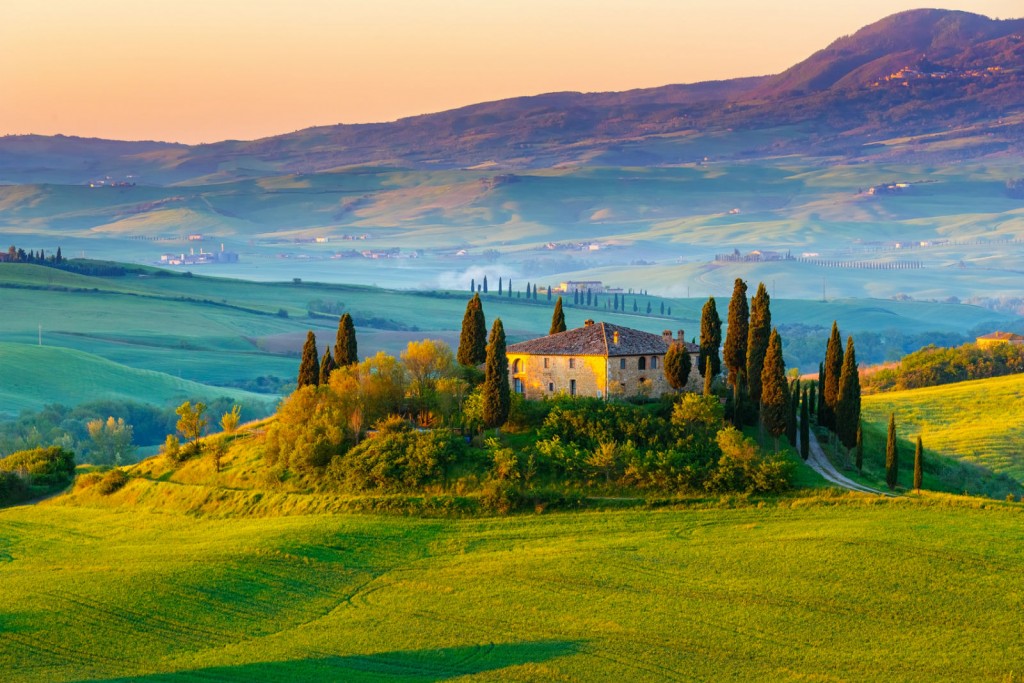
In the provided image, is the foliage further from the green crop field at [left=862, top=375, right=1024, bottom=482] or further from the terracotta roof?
the terracotta roof

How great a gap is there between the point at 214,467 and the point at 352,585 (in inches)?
970

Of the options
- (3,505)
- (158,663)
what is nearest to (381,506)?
(158,663)

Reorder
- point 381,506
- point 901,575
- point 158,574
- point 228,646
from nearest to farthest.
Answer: point 228,646, point 901,575, point 158,574, point 381,506

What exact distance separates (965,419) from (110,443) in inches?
2901

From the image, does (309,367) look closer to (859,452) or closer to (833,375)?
(833,375)

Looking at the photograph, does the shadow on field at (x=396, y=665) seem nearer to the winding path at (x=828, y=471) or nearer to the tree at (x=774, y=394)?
the winding path at (x=828, y=471)

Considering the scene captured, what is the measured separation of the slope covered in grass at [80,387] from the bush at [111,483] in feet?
290

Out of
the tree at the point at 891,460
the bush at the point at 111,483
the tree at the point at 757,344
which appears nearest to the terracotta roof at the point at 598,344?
the tree at the point at 757,344

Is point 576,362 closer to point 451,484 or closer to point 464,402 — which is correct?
point 464,402

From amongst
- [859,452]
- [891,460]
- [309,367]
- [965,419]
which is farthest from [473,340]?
[965,419]

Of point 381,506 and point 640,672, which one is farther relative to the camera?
point 381,506

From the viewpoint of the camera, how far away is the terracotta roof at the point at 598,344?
3450 inches

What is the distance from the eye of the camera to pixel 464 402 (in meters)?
87.1

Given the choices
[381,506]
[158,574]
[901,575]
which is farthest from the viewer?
[381,506]
